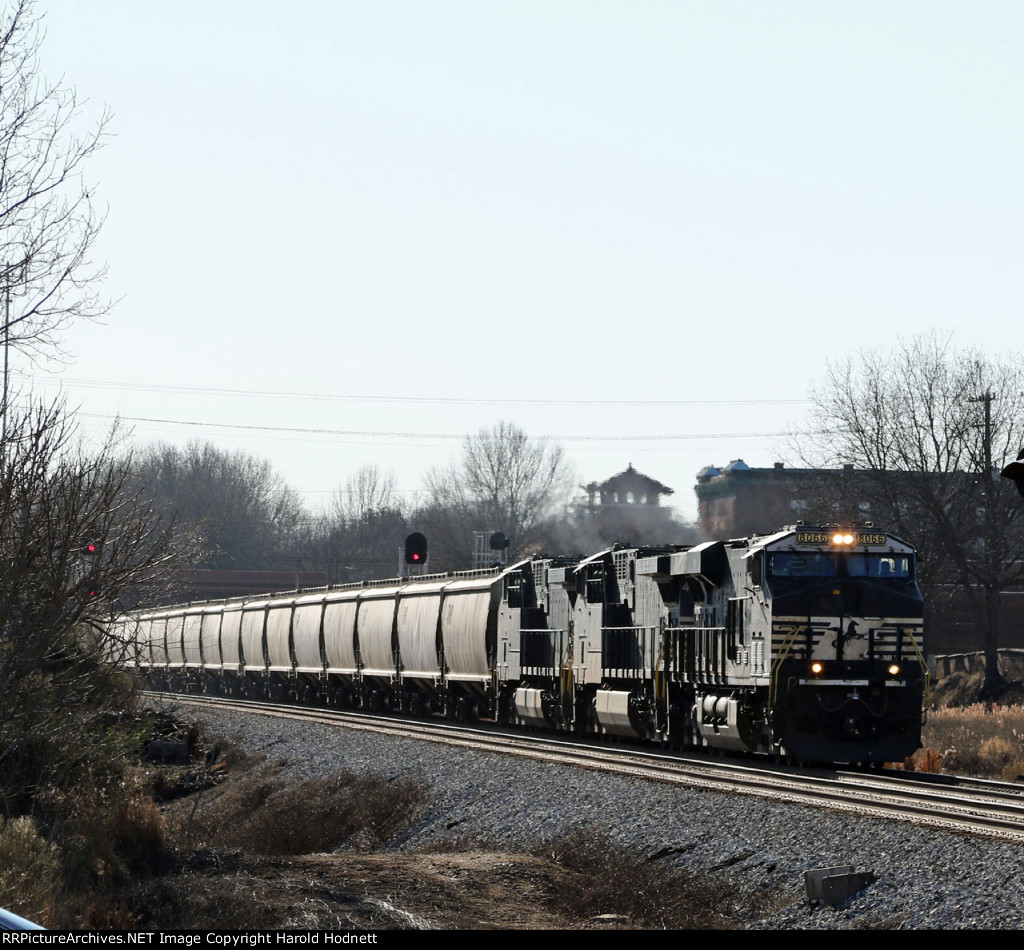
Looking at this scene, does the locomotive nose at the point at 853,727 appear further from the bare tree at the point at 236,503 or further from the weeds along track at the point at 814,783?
the bare tree at the point at 236,503

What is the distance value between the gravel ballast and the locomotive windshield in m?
4.07

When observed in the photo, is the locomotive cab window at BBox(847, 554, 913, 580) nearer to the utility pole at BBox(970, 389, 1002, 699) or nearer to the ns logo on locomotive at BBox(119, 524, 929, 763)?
the ns logo on locomotive at BBox(119, 524, 929, 763)

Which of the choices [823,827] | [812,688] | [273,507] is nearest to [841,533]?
[812,688]

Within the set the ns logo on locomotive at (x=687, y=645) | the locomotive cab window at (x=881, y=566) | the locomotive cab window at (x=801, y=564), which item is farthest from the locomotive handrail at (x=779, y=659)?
the locomotive cab window at (x=881, y=566)

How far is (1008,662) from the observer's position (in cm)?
5091

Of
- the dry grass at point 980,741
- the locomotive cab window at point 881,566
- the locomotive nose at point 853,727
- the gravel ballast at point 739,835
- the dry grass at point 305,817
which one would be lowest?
the dry grass at point 305,817

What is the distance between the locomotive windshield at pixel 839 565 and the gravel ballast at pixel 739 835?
4074 millimetres

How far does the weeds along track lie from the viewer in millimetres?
14117

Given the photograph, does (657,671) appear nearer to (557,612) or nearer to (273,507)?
(557,612)

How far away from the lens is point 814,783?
57.0 ft

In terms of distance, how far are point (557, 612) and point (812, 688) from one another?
8.97 m

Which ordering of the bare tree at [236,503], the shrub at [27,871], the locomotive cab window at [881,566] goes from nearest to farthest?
1. the shrub at [27,871]
2. the locomotive cab window at [881,566]
3. the bare tree at [236,503]

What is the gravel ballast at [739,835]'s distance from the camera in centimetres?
1097
